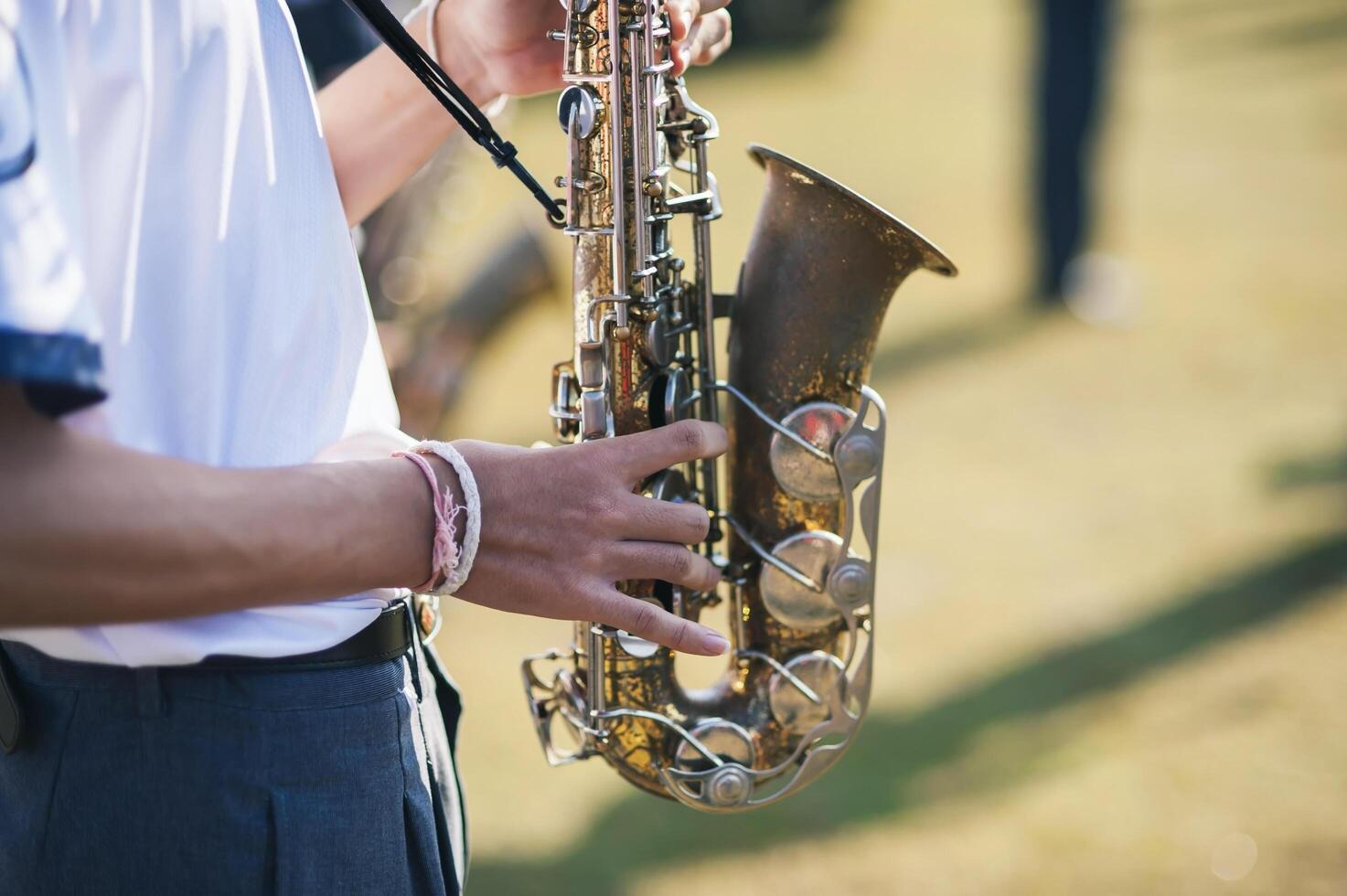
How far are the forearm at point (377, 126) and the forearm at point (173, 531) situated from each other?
1.90 ft

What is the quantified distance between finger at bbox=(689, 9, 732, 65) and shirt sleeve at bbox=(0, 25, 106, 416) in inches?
34.8

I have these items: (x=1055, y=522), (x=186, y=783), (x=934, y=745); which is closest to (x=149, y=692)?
(x=186, y=783)

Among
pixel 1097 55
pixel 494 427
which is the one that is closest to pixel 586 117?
pixel 494 427

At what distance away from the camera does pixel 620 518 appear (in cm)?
104

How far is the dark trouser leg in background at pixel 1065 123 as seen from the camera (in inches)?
230

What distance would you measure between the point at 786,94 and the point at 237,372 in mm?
10445

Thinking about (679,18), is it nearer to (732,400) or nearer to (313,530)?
(732,400)

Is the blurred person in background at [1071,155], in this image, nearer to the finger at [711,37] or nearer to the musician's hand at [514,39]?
the finger at [711,37]

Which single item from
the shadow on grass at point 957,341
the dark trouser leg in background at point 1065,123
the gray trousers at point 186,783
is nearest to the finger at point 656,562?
the gray trousers at point 186,783

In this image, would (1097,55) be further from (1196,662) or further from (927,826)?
(927,826)

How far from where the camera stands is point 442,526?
94cm

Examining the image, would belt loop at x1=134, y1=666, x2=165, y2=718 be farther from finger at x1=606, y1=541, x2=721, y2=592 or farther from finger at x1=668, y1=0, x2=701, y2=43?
finger at x1=668, y1=0, x2=701, y2=43

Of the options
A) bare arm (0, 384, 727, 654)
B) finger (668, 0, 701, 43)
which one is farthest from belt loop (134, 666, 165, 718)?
finger (668, 0, 701, 43)

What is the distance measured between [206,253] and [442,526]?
27 centimetres
